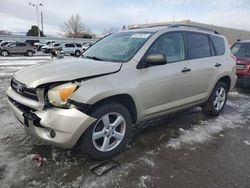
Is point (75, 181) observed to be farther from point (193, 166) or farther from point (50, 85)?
point (193, 166)

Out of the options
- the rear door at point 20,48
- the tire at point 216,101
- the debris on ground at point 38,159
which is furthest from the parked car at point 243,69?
the rear door at point 20,48

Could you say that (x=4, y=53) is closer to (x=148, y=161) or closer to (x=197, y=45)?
(x=197, y=45)

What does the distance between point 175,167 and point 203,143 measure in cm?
100

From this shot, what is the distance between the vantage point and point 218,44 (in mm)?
5281

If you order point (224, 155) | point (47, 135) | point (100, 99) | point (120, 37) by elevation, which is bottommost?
point (224, 155)

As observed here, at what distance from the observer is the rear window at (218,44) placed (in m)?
5.16

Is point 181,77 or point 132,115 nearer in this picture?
point 132,115

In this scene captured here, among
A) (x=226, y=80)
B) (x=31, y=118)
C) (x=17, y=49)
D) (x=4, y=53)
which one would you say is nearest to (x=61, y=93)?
(x=31, y=118)

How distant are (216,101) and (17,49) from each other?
24.4 m

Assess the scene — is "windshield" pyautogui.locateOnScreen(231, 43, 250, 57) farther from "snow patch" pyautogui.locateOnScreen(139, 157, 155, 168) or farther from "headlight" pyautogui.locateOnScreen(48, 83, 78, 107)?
"headlight" pyautogui.locateOnScreen(48, 83, 78, 107)

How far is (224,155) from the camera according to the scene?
12.0 ft

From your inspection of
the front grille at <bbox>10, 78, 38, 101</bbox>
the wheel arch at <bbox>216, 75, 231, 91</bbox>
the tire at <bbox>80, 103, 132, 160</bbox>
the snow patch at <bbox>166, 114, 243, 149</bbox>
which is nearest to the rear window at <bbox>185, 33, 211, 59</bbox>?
the wheel arch at <bbox>216, 75, 231, 91</bbox>

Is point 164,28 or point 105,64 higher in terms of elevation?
point 164,28

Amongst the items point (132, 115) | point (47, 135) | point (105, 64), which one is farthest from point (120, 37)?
point (47, 135)
